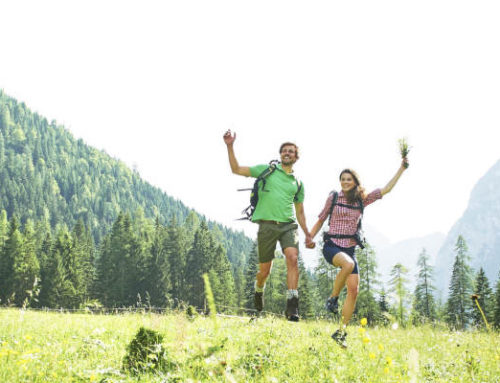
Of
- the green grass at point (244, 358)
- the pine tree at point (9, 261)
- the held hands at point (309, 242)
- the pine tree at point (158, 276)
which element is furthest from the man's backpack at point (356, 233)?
the pine tree at point (9, 261)

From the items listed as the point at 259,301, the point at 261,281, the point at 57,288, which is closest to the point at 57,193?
the point at 57,288

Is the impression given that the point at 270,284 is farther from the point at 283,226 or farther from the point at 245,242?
the point at 245,242

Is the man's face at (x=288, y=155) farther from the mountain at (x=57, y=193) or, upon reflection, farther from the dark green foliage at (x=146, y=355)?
the mountain at (x=57, y=193)

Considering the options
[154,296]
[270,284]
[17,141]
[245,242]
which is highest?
[17,141]

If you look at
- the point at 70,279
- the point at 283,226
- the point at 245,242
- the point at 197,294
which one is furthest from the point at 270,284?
the point at 245,242

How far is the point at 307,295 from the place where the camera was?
1692 inches

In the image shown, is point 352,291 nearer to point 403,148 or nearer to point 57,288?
point 403,148

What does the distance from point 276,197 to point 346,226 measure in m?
1.22

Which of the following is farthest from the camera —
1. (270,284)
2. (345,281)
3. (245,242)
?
(245,242)

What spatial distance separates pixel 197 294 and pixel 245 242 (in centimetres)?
12974

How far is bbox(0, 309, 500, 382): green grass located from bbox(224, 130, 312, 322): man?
3.61 feet

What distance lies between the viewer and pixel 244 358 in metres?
4.05

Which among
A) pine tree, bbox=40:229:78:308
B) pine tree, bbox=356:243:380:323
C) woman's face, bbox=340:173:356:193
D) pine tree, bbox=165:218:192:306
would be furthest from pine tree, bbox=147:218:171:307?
woman's face, bbox=340:173:356:193

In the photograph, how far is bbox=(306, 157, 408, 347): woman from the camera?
5859mm
